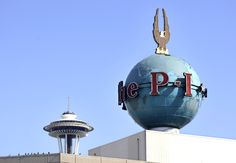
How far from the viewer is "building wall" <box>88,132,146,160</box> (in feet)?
166

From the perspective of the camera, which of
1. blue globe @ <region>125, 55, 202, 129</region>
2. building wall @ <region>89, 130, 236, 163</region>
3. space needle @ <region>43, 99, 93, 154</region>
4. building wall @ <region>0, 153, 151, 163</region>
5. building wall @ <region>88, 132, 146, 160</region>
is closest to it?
building wall @ <region>0, 153, 151, 163</region>

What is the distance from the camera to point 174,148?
51469 mm

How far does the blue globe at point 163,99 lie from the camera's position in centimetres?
5156

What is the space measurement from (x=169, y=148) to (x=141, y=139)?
2301 mm

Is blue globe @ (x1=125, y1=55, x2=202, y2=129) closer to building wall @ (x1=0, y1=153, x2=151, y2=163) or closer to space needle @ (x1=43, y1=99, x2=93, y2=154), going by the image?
building wall @ (x1=0, y1=153, x2=151, y2=163)

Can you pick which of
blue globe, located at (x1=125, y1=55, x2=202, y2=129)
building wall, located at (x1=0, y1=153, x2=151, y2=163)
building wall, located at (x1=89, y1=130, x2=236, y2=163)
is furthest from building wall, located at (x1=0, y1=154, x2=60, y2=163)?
blue globe, located at (x1=125, y1=55, x2=202, y2=129)

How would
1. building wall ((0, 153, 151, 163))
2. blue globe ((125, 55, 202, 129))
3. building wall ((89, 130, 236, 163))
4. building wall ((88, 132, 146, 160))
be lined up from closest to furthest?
building wall ((0, 153, 151, 163)), building wall ((89, 130, 236, 163)), building wall ((88, 132, 146, 160)), blue globe ((125, 55, 202, 129))

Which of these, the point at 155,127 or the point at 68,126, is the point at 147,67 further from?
the point at 68,126

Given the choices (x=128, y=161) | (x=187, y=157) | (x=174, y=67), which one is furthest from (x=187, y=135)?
(x=128, y=161)

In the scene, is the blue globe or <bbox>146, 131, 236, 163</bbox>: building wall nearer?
<bbox>146, 131, 236, 163</bbox>: building wall

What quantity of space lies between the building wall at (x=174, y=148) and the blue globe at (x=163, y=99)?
59.1 inches

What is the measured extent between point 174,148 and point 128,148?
3.43m

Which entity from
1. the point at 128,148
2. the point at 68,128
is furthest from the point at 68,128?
the point at 128,148

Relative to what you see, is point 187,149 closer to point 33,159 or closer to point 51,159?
point 51,159
